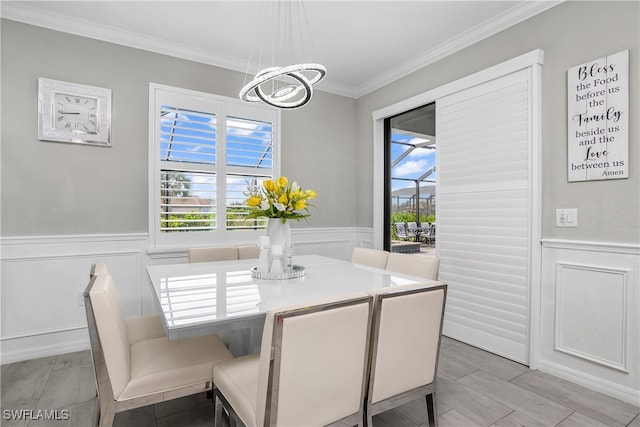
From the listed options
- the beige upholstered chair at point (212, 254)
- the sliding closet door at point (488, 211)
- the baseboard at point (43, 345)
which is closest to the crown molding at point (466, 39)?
the sliding closet door at point (488, 211)

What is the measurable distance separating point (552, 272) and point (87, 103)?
12.7 ft

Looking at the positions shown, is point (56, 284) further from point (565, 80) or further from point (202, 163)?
point (565, 80)

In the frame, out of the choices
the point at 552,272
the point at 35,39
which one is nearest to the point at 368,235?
the point at 552,272

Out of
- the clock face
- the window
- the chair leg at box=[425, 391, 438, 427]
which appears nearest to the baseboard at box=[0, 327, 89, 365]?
the window

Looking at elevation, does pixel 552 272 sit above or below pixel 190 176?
below

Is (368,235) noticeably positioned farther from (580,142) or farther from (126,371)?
(126,371)

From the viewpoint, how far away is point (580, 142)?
2238 mm

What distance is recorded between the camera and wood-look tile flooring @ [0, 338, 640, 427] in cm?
185

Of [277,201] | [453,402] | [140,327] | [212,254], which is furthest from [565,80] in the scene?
[140,327]

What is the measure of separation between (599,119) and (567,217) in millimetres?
651

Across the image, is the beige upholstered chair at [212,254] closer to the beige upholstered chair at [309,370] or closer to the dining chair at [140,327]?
the dining chair at [140,327]

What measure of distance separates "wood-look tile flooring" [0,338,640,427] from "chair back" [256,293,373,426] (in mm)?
769

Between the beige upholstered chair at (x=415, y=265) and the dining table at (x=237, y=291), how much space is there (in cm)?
18

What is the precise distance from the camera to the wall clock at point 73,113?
105 inches
